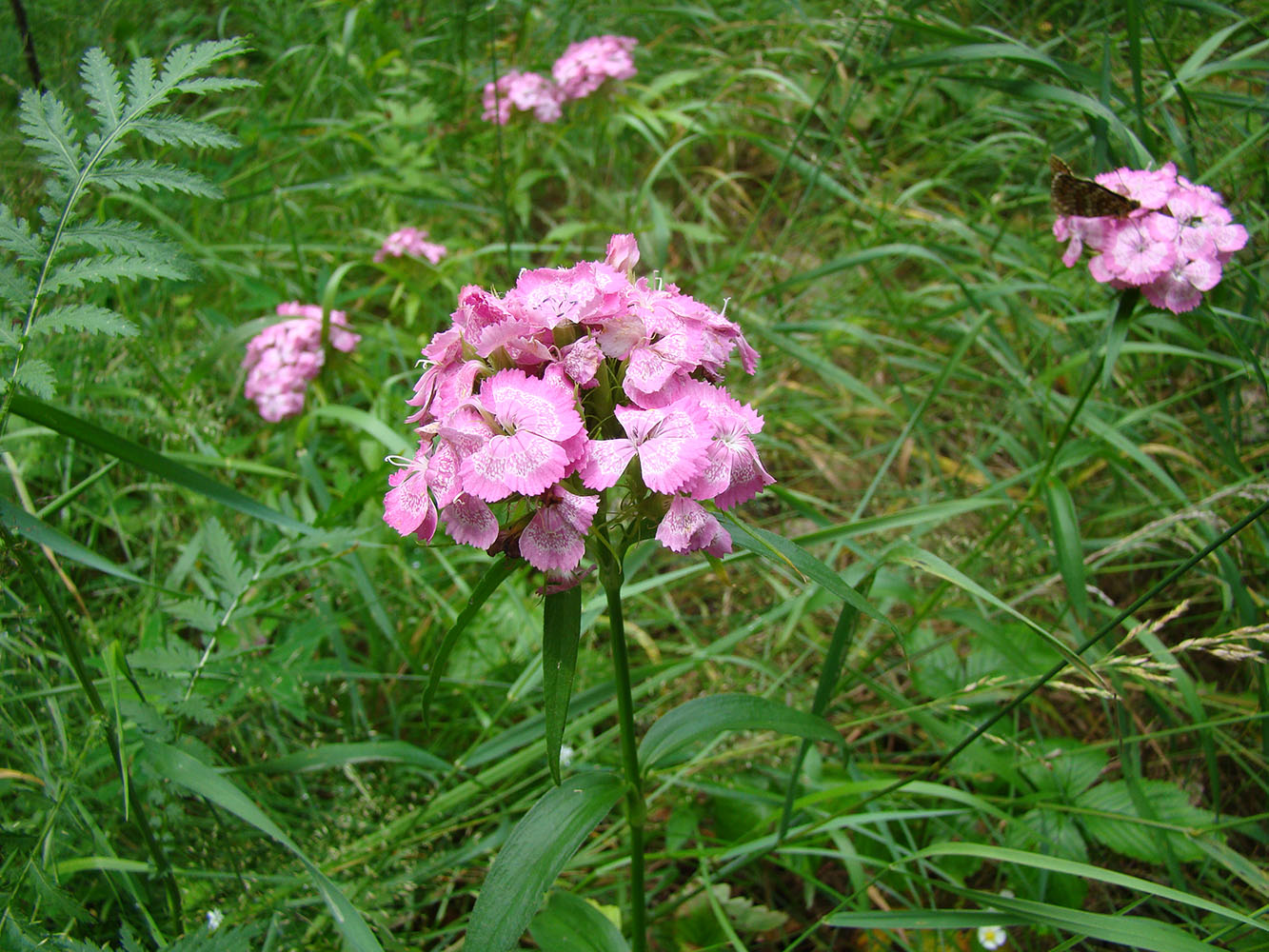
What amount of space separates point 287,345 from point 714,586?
139 cm

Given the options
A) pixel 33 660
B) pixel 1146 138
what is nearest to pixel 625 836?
pixel 33 660

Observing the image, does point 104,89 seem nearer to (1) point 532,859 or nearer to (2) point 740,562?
(1) point 532,859

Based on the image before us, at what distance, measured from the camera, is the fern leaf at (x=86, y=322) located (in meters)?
1.06

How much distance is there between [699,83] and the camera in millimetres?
3385

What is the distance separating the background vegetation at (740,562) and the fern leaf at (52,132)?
31 centimetres

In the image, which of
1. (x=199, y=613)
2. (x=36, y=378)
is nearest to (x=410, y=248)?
(x=199, y=613)

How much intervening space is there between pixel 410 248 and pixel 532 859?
7.10 ft

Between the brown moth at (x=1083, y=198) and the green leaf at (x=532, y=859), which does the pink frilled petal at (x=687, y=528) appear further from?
the brown moth at (x=1083, y=198)

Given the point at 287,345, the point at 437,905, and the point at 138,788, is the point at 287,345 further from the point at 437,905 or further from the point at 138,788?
the point at 437,905

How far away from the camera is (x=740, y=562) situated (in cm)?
214

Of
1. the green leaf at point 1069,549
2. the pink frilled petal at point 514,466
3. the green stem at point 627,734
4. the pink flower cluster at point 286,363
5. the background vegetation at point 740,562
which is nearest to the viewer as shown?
the pink frilled petal at point 514,466

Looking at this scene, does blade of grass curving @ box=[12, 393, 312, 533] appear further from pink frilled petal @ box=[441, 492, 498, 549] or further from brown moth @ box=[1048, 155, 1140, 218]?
brown moth @ box=[1048, 155, 1140, 218]

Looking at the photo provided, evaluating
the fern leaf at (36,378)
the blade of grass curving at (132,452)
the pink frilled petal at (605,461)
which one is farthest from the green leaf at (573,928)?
the fern leaf at (36,378)

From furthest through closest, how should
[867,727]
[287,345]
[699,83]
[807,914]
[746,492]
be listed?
[699,83]
[287,345]
[867,727]
[807,914]
[746,492]
